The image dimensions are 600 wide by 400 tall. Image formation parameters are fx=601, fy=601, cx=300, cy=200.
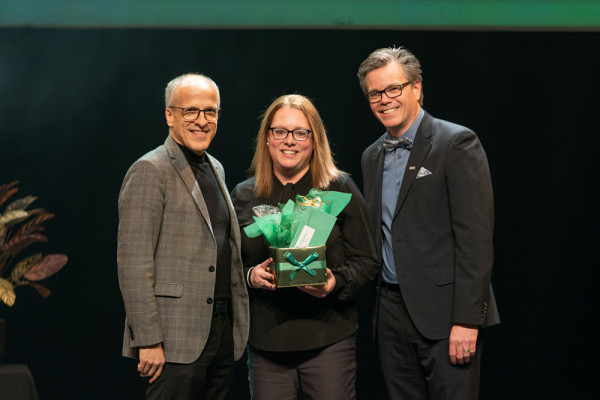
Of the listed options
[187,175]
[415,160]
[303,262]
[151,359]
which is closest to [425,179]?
[415,160]

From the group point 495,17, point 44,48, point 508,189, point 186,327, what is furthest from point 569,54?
point 44,48

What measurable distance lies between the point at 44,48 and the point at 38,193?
873 mm

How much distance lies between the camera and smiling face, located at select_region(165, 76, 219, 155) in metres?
2.25

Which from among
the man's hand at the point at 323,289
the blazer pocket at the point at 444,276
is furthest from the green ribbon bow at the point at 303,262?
the blazer pocket at the point at 444,276

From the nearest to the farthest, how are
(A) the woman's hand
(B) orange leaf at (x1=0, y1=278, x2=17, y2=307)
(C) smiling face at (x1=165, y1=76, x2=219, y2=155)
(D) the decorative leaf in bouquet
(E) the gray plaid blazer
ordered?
(E) the gray plaid blazer, (A) the woman's hand, (C) smiling face at (x1=165, y1=76, x2=219, y2=155), (B) orange leaf at (x1=0, y1=278, x2=17, y2=307), (D) the decorative leaf in bouquet

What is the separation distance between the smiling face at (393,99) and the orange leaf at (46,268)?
1.90m

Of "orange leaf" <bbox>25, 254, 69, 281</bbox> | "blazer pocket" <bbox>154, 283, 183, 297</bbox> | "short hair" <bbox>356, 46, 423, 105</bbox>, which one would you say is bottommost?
"orange leaf" <bbox>25, 254, 69, 281</bbox>

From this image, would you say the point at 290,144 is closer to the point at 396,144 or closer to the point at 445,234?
the point at 396,144

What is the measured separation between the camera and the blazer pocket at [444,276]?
7.47 ft

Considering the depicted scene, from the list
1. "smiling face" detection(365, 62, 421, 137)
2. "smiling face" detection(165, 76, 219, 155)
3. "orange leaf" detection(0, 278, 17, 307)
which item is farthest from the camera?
"orange leaf" detection(0, 278, 17, 307)

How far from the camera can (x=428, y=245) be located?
2.29m

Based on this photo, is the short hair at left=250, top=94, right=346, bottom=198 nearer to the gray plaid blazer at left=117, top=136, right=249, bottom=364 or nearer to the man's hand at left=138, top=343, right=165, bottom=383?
the gray plaid blazer at left=117, top=136, right=249, bottom=364

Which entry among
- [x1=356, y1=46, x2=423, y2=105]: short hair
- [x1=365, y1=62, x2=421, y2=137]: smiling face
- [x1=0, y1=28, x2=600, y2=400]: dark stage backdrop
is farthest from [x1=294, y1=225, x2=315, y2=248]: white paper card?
[x1=0, y1=28, x2=600, y2=400]: dark stage backdrop

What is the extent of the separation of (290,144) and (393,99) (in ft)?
1.51
